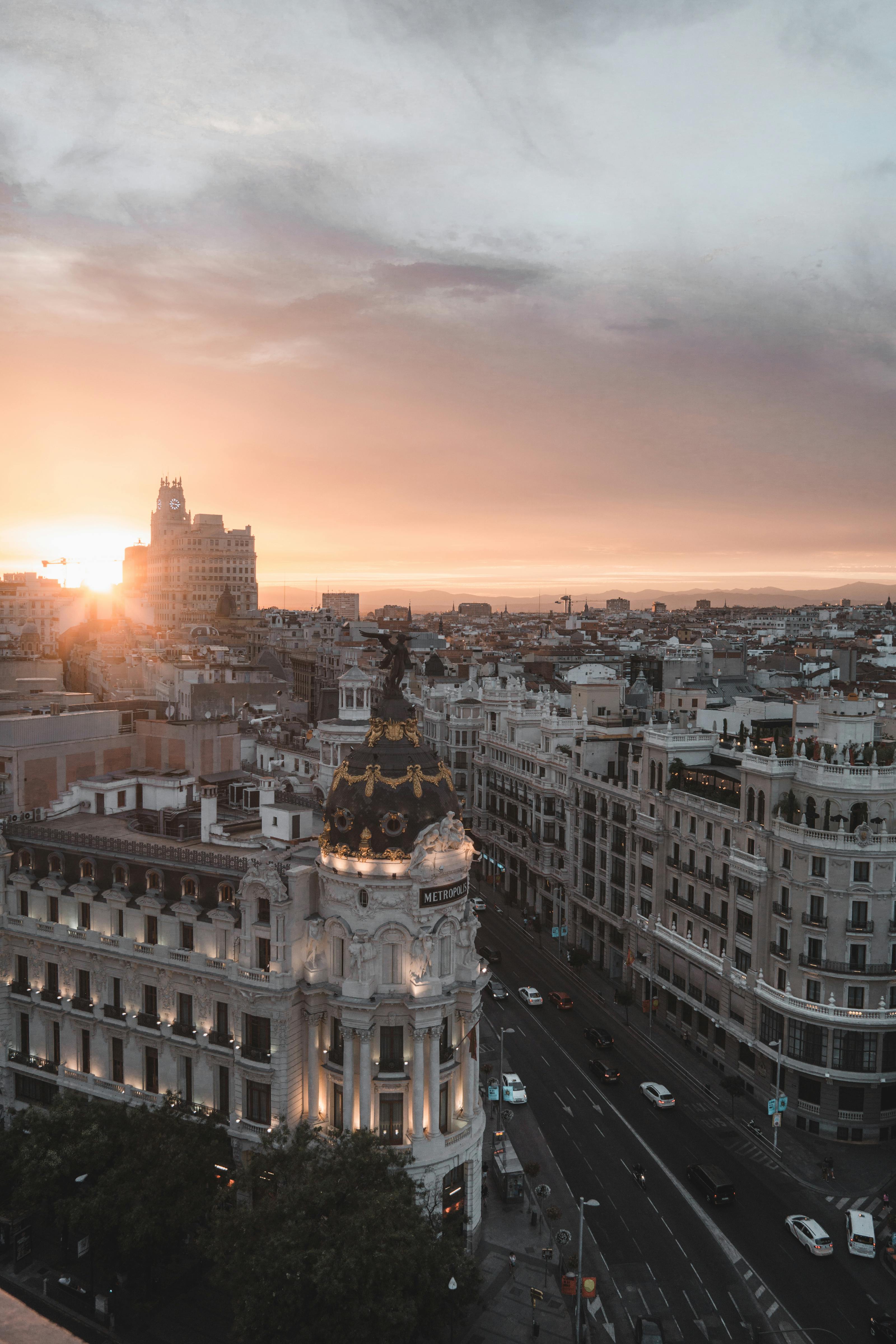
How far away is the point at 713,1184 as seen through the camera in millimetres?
58219

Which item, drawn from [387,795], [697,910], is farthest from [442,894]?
[697,910]

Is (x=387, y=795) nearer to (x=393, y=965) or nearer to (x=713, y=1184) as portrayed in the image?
(x=393, y=965)

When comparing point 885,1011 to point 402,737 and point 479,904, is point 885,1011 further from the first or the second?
point 479,904

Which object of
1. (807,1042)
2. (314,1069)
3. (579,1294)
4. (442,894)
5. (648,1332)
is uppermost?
(442,894)

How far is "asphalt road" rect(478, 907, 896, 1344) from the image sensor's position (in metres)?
49.8

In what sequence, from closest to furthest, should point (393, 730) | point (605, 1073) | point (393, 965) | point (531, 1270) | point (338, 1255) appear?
point (338, 1255) → point (393, 965) → point (531, 1270) → point (393, 730) → point (605, 1073)

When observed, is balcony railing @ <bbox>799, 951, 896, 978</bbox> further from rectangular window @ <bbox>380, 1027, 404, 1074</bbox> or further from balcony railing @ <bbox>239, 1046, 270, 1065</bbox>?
balcony railing @ <bbox>239, 1046, 270, 1065</bbox>

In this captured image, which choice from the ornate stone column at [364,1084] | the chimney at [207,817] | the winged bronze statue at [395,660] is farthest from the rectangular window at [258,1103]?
the winged bronze statue at [395,660]

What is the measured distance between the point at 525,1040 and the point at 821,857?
28.6m

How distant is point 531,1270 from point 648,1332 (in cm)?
800

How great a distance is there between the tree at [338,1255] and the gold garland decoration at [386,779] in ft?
55.7

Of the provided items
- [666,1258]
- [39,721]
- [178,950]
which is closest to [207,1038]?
[178,950]

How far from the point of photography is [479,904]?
105812mm

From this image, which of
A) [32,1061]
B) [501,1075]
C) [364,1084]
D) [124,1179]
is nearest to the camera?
[124,1179]
